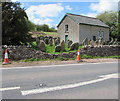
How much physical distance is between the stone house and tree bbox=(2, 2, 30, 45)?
543 inches

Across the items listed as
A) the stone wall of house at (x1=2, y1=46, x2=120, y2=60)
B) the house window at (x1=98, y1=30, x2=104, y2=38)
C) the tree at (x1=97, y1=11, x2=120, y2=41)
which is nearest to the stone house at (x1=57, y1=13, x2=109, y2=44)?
the house window at (x1=98, y1=30, x2=104, y2=38)

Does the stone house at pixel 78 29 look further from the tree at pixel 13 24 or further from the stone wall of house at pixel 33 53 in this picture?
the tree at pixel 13 24

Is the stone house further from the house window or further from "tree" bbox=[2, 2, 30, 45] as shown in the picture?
"tree" bbox=[2, 2, 30, 45]

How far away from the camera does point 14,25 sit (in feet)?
41.9

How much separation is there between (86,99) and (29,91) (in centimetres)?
188

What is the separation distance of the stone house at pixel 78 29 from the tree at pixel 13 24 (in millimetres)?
13803

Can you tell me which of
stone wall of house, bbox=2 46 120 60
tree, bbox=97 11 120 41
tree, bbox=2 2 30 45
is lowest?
stone wall of house, bbox=2 46 120 60

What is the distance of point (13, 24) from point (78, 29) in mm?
14961

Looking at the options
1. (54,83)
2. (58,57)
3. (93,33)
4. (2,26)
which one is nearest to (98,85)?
(54,83)

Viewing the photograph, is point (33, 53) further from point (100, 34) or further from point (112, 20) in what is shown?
point (112, 20)

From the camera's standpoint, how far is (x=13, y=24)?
12.8 metres

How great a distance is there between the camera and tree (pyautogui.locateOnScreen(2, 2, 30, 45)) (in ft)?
38.9

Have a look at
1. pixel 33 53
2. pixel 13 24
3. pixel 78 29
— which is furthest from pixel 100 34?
pixel 33 53

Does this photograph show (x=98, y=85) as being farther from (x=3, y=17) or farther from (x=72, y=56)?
(x=3, y=17)
